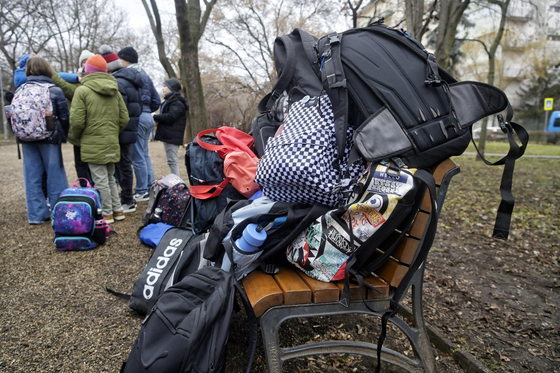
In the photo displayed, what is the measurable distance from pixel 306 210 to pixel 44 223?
160 inches

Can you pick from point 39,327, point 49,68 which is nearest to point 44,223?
point 49,68

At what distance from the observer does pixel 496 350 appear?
225 centimetres

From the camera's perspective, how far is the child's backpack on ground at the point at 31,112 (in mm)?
4078

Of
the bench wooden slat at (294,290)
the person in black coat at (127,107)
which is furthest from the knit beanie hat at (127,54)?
the bench wooden slat at (294,290)

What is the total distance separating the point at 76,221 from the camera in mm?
3586

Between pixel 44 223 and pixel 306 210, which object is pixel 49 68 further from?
pixel 306 210

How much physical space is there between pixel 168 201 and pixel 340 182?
2568mm

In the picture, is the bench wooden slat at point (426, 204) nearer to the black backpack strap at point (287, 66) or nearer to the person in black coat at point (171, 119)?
the black backpack strap at point (287, 66)

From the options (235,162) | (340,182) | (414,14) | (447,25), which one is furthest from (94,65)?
(447,25)

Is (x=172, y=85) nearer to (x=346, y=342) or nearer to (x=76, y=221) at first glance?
(x=76, y=221)

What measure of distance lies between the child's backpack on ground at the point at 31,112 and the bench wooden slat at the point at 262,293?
11.7 feet

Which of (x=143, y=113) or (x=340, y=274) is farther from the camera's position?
(x=143, y=113)

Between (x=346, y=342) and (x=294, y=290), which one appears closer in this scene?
(x=294, y=290)

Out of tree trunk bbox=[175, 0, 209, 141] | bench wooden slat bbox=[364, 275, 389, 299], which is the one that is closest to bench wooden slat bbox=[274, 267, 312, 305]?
bench wooden slat bbox=[364, 275, 389, 299]
